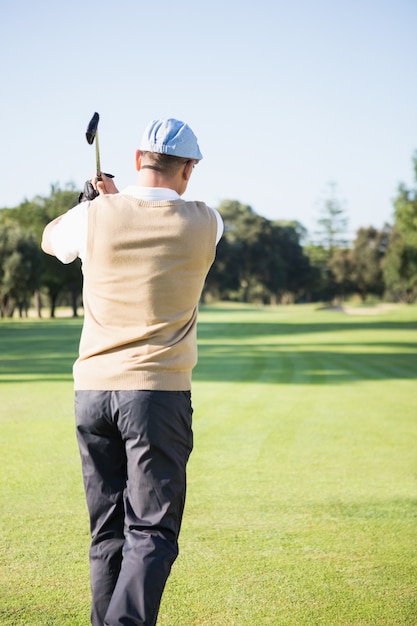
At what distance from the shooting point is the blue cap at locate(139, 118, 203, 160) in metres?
3.13

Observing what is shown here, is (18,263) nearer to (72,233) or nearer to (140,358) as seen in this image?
(72,233)

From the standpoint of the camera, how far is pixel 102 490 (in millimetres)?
3137

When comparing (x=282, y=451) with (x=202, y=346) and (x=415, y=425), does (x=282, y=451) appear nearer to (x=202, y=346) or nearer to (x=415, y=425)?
(x=415, y=425)

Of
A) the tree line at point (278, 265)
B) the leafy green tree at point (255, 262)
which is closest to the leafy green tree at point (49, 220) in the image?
the tree line at point (278, 265)

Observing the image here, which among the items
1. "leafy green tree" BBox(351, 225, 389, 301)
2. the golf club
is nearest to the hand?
the golf club

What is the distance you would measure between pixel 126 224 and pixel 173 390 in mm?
688

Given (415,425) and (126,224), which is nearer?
(126,224)

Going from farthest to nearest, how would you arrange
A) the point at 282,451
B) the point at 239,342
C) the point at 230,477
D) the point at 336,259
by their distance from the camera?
the point at 336,259, the point at 239,342, the point at 282,451, the point at 230,477

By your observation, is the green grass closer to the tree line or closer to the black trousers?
the black trousers

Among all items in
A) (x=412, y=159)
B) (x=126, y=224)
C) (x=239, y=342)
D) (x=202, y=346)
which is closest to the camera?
(x=126, y=224)

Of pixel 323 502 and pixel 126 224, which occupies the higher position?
pixel 126 224

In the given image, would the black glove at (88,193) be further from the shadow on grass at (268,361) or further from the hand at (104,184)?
the shadow on grass at (268,361)

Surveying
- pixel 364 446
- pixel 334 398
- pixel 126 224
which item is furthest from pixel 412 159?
pixel 126 224

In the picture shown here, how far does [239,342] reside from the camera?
29609 mm
